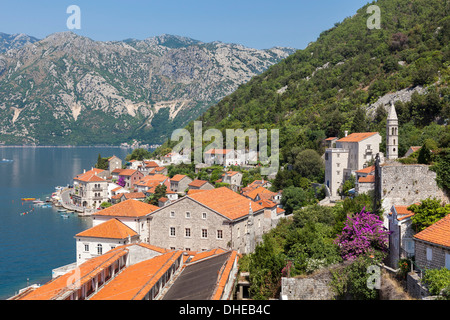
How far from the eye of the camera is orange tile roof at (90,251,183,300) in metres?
15.2

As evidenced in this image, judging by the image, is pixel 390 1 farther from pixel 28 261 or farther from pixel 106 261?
pixel 106 261

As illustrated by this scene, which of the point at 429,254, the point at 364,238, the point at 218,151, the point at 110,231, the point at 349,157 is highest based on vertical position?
the point at 218,151

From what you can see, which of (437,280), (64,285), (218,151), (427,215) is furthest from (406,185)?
(218,151)

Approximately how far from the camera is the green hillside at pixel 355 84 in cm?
5347

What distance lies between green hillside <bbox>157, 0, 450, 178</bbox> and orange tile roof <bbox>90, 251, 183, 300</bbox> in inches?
599

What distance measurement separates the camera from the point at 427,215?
1609 centimetres

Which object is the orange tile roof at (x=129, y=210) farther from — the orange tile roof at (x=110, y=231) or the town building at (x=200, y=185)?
the town building at (x=200, y=185)

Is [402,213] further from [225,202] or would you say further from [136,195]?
[136,195]

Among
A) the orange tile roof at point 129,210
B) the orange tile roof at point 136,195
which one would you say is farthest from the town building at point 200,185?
the orange tile roof at point 129,210

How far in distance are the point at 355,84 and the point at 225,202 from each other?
60.0 metres

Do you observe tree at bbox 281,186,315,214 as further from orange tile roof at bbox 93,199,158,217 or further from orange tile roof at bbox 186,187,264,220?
orange tile roof at bbox 93,199,158,217

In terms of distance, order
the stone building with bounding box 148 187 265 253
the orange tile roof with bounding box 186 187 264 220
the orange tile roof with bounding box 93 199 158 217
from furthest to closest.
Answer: the orange tile roof with bounding box 93 199 158 217 → the orange tile roof with bounding box 186 187 264 220 → the stone building with bounding box 148 187 265 253

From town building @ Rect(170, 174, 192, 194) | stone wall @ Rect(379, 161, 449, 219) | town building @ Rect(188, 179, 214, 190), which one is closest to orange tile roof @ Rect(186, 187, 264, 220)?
stone wall @ Rect(379, 161, 449, 219)

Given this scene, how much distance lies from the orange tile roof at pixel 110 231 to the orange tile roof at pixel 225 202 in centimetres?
476
